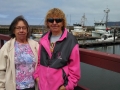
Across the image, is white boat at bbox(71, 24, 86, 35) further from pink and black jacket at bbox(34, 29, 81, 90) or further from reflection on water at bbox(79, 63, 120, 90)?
pink and black jacket at bbox(34, 29, 81, 90)

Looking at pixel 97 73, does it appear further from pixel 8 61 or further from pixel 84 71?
pixel 8 61

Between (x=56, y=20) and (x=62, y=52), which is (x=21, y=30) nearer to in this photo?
(x=56, y=20)

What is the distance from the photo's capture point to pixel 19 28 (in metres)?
2.63

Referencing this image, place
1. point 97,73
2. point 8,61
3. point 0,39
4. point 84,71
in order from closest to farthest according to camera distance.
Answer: point 8,61
point 0,39
point 84,71
point 97,73

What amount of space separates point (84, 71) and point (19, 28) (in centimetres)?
1341

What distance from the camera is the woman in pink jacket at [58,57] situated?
6.76 feet

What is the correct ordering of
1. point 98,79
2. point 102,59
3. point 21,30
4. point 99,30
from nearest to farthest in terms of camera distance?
point 102,59
point 21,30
point 98,79
point 99,30

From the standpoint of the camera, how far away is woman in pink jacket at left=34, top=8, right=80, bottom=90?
6.76 ft

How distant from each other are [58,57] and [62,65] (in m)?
0.10

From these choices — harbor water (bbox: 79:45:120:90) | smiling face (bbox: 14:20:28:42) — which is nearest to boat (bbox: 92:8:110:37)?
harbor water (bbox: 79:45:120:90)

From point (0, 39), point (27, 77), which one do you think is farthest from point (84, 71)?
point (27, 77)

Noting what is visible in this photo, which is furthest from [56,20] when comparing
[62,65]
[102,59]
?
[102,59]

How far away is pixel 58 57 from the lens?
211cm

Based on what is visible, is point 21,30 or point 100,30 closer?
point 21,30
